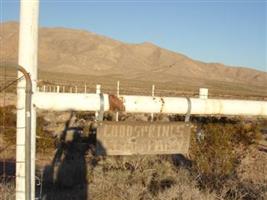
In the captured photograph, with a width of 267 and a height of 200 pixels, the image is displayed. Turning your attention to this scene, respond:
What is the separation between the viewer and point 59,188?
9.64 metres

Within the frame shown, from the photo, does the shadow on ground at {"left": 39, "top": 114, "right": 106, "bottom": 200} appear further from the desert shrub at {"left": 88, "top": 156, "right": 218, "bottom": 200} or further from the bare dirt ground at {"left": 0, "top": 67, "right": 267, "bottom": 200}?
the desert shrub at {"left": 88, "top": 156, "right": 218, "bottom": 200}

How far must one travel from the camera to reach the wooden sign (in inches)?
160

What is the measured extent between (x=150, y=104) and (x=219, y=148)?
18.8 feet

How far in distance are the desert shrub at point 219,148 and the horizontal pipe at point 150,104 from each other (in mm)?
3725

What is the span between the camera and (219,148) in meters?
9.64

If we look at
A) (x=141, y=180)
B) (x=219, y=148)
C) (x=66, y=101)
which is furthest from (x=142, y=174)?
(x=66, y=101)

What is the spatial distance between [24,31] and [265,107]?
7.40ft

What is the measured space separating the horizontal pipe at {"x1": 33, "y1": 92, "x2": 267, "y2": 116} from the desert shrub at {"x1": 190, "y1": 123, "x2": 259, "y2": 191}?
12.2 feet

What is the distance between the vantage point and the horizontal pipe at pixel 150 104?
3983mm

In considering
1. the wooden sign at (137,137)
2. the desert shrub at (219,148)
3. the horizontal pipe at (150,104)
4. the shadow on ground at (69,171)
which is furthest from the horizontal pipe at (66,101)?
the desert shrub at (219,148)

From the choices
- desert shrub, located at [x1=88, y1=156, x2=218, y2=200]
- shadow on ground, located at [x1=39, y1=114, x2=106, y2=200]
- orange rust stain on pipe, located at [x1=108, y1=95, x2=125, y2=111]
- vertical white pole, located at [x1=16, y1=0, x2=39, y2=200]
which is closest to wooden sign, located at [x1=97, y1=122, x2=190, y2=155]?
orange rust stain on pipe, located at [x1=108, y1=95, x2=125, y2=111]

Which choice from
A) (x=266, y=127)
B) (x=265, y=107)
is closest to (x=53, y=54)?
(x=266, y=127)

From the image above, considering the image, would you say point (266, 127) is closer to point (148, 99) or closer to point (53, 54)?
point (148, 99)

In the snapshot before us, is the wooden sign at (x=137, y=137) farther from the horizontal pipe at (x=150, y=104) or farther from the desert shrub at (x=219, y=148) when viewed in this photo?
the desert shrub at (x=219, y=148)
